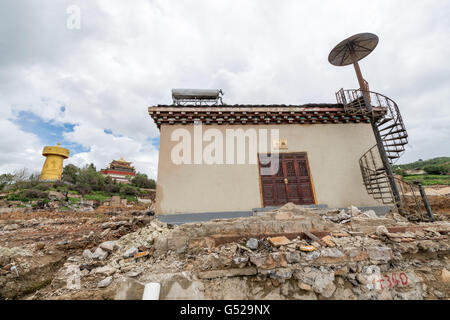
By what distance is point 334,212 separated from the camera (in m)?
6.22

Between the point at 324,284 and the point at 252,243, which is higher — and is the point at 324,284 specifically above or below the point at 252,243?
below

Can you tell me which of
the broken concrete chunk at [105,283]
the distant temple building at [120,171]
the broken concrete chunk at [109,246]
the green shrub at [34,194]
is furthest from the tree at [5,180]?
the broken concrete chunk at [105,283]

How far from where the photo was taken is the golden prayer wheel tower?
29344 mm

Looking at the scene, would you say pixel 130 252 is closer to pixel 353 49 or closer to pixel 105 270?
pixel 105 270

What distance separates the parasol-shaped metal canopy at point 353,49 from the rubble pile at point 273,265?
905 cm

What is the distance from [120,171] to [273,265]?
49.5 meters

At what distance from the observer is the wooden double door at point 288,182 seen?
24.7ft

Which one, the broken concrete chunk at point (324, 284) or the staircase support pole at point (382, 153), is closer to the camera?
the broken concrete chunk at point (324, 284)

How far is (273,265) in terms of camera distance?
3.37m

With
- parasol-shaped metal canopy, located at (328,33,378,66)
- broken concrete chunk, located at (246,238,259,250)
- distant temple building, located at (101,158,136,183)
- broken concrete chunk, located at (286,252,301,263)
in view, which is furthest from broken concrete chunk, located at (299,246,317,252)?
distant temple building, located at (101,158,136,183)

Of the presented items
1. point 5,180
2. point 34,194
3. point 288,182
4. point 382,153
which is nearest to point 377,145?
point 382,153

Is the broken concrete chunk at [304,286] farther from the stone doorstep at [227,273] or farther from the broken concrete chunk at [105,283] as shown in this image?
the broken concrete chunk at [105,283]

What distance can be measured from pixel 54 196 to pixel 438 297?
96.3 ft

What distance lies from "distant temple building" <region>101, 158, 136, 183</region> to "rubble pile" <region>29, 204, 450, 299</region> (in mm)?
43094
